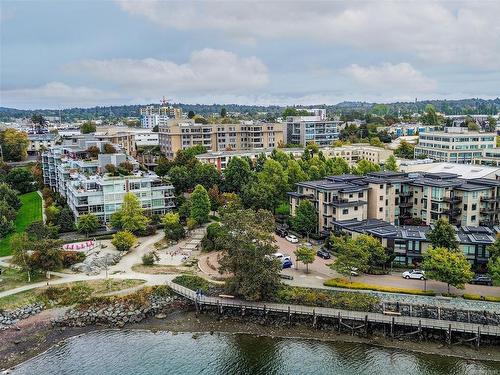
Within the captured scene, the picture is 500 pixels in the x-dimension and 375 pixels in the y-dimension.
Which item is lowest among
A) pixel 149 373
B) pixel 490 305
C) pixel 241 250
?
pixel 149 373

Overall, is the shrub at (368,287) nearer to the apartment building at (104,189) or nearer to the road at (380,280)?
the road at (380,280)

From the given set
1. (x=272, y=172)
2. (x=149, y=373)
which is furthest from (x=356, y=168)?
(x=149, y=373)

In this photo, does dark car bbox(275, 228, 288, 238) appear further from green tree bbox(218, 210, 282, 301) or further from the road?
green tree bbox(218, 210, 282, 301)

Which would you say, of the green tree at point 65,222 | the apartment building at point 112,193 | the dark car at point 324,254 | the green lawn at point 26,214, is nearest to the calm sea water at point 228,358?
the dark car at point 324,254

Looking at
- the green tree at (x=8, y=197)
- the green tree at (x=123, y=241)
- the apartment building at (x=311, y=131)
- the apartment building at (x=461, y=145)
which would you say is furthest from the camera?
the apartment building at (x=311, y=131)

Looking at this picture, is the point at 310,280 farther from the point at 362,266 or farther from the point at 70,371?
the point at 70,371

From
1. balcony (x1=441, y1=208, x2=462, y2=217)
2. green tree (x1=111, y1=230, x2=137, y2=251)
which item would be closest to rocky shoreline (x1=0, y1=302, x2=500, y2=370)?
green tree (x1=111, y1=230, x2=137, y2=251)

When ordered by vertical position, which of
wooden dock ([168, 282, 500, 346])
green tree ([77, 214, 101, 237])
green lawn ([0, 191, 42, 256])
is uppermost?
green tree ([77, 214, 101, 237])
